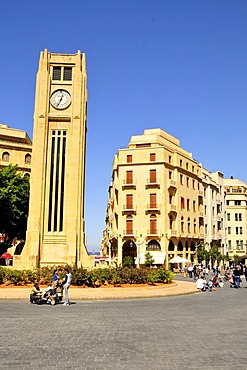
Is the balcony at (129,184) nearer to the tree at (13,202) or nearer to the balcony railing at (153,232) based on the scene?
the balcony railing at (153,232)

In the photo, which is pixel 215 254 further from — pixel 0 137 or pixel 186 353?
pixel 186 353

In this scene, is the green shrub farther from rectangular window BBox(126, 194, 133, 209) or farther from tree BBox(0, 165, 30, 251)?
rectangular window BBox(126, 194, 133, 209)

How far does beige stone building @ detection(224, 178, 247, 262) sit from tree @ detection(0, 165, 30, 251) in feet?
164

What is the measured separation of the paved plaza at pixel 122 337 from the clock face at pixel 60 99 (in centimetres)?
2337

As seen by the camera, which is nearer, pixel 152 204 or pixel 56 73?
pixel 56 73

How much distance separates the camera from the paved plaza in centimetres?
736

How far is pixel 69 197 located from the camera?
33406 mm

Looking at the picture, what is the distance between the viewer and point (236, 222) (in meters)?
80.1

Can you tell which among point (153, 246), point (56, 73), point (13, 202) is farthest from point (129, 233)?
point (56, 73)

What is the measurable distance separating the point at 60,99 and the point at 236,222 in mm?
56185

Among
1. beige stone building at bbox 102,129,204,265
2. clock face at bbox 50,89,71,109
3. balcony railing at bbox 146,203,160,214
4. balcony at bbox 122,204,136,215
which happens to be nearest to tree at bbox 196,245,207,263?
beige stone building at bbox 102,129,204,265

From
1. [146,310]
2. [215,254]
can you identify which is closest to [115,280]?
[146,310]

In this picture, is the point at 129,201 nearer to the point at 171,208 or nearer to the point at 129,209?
the point at 129,209

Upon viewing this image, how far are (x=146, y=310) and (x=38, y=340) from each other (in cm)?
650
